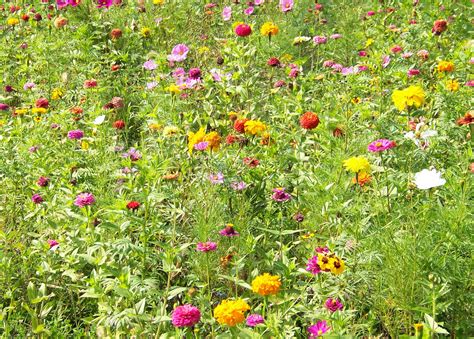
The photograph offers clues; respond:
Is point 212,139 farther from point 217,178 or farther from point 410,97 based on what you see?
point 410,97

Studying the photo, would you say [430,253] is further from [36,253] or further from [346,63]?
[346,63]

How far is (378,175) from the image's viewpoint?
2.65 metres

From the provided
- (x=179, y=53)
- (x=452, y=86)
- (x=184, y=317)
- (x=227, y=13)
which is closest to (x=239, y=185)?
(x=184, y=317)

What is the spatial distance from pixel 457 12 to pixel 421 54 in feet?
3.75

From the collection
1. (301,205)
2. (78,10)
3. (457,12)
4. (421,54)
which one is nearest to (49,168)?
(301,205)

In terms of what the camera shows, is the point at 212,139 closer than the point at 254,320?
No

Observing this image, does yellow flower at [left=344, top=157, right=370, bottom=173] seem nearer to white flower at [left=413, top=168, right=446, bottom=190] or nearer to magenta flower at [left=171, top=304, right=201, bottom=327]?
white flower at [left=413, top=168, right=446, bottom=190]

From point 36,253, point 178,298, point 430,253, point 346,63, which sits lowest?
point 346,63

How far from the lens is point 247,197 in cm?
269

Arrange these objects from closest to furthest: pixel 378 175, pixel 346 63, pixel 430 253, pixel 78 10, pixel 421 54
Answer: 1. pixel 430 253
2. pixel 378 175
3. pixel 421 54
4. pixel 346 63
5. pixel 78 10

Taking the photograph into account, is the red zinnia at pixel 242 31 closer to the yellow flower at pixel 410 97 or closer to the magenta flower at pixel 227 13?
the magenta flower at pixel 227 13

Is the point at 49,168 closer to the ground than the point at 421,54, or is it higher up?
higher up

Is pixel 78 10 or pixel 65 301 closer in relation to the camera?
pixel 65 301

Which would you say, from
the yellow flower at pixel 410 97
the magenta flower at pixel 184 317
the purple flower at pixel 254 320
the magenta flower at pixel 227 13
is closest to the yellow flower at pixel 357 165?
the yellow flower at pixel 410 97
